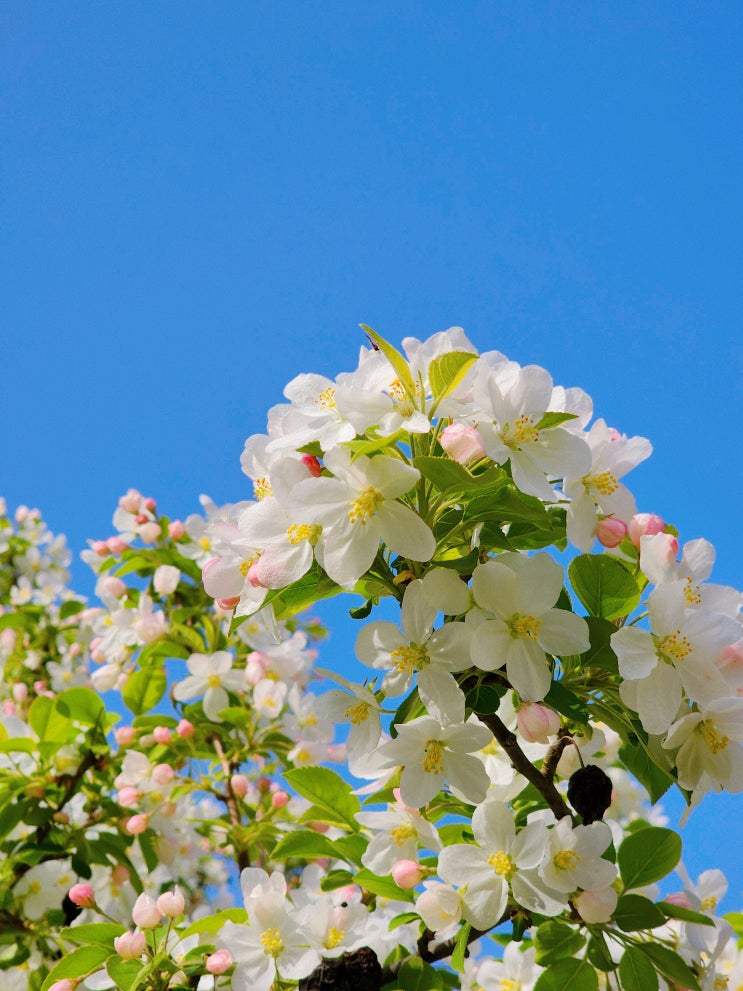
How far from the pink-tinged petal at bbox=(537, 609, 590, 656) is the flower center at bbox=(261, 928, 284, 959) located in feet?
2.45

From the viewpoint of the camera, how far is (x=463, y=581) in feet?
4.06

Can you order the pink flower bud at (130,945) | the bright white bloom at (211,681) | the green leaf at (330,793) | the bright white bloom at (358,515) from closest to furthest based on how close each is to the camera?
the bright white bloom at (358,515) < the pink flower bud at (130,945) < the green leaf at (330,793) < the bright white bloom at (211,681)

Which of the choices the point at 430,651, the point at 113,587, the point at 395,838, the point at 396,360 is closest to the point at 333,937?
the point at 395,838

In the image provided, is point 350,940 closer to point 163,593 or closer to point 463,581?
point 463,581

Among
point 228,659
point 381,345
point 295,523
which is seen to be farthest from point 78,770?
point 381,345

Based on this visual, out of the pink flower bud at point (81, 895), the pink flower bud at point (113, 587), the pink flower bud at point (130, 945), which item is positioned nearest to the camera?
the pink flower bud at point (130, 945)

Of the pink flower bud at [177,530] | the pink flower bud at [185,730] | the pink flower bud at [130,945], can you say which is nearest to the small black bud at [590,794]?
the pink flower bud at [130,945]

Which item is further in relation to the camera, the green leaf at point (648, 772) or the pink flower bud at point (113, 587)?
the pink flower bud at point (113, 587)

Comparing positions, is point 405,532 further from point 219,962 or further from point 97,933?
point 97,933

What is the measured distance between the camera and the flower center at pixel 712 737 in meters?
1.18

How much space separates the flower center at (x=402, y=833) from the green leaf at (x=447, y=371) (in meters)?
0.74

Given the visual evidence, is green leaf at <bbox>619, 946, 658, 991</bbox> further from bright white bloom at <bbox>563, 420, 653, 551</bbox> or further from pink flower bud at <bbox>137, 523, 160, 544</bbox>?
pink flower bud at <bbox>137, 523, 160, 544</bbox>

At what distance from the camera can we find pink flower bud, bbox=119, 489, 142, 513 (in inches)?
124

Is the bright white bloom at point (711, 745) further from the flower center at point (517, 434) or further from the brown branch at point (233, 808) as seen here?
the brown branch at point (233, 808)
